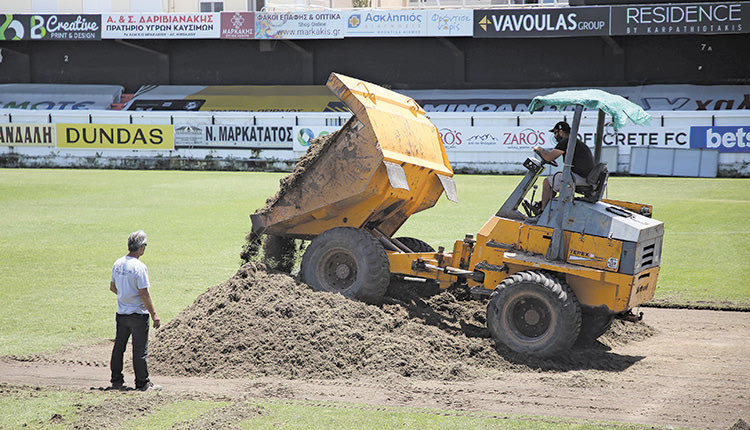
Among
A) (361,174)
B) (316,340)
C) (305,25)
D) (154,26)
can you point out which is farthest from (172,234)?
(154,26)

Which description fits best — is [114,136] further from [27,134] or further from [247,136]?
[247,136]

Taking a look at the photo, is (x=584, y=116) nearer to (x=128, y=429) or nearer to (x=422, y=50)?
(x=422, y=50)

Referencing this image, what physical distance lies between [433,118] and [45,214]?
14.6 meters

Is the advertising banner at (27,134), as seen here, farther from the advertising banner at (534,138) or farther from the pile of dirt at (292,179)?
the pile of dirt at (292,179)

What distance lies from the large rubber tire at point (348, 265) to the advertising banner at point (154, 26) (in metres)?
33.2

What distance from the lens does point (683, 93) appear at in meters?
36.2

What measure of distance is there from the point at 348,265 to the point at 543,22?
96.4 feet

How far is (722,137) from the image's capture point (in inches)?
1043

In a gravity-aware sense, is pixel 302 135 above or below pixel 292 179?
above

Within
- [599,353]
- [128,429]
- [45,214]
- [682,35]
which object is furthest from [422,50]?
[128,429]

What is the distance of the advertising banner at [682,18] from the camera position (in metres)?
33.6

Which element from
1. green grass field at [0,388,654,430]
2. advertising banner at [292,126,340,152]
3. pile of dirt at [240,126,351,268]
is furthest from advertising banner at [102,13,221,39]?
green grass field at [0,388,654,430]

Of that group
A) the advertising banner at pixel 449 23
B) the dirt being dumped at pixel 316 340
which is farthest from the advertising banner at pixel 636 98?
the dirt being dumped at pixel 316 340

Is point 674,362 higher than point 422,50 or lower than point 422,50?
lower
